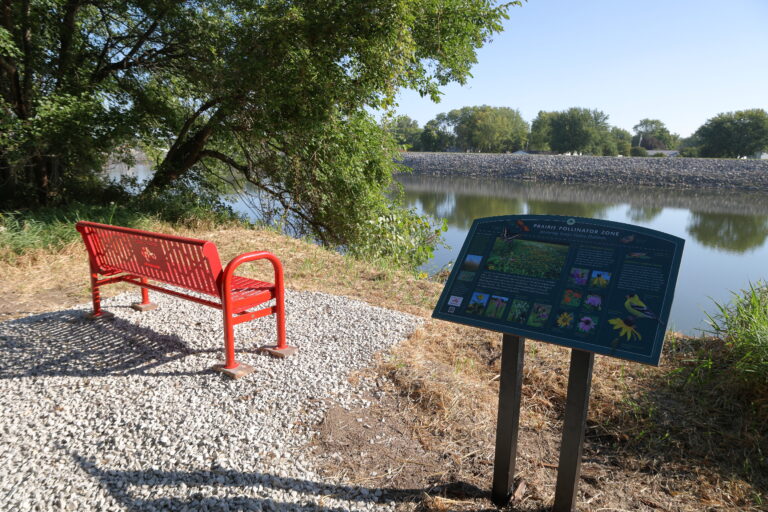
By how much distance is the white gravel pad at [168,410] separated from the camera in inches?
91.2

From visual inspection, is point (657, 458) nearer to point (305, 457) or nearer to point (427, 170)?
point (305, 457)

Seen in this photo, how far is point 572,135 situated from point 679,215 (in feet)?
150

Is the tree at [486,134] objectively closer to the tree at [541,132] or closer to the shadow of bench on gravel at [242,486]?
the tree at [541,132]

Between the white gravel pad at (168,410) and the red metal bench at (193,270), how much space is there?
0.86 ft

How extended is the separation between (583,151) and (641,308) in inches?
2613

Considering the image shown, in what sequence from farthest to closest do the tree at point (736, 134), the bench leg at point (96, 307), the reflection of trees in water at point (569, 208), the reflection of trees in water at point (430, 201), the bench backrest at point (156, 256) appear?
the tree at point (736, 134), the reflection of trees in water at point (430, 201), the reflection of trees in water at point (569, 208), the bench leg at point (96, 307), the bench backrest at point (156, 256)

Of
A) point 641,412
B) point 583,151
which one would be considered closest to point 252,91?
point 641,412

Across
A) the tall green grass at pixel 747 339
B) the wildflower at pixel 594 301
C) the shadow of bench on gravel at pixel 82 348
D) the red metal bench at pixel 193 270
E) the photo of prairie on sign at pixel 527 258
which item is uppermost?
the photo of prairie on sign at pixel 527 258

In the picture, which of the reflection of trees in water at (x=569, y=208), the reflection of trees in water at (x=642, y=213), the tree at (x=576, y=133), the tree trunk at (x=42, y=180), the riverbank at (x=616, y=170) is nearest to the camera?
the tree trunk at (x=42, y=180)

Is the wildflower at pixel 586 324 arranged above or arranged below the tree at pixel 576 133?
below

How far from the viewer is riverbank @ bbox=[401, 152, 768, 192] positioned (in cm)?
3189

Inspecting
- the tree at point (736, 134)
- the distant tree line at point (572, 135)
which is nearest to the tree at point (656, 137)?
the distant tree line at point (572, 135)

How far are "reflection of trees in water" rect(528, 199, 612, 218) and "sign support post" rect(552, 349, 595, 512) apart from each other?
18.4m

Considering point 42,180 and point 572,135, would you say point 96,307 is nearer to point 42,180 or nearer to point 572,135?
point 42,180
